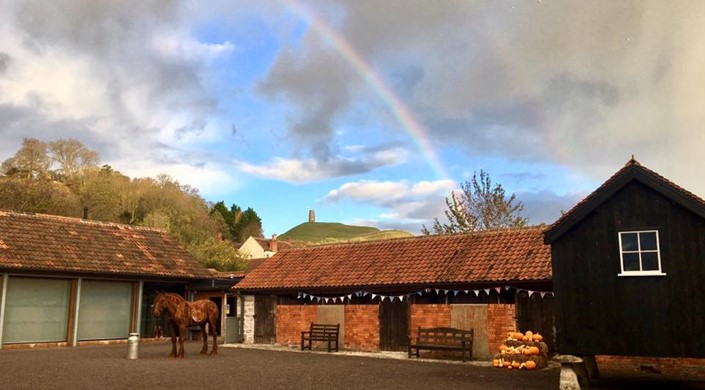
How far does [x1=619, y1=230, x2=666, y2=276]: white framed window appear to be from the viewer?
12.7 meters

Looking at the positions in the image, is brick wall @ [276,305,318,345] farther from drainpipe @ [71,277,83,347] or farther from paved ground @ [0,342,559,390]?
drainpipe @ [71,277,83,347]

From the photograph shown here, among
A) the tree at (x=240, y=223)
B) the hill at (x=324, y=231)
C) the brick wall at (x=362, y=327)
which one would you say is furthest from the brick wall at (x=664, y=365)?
the hill at (x=324, y=231)

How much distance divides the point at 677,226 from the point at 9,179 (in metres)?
43.4

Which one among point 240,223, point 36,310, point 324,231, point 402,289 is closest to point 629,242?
point 402,289

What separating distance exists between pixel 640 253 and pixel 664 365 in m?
4.79

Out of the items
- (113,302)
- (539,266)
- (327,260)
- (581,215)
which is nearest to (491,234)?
(539,266)

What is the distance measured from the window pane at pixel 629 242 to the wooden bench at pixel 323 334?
12061 millimetres

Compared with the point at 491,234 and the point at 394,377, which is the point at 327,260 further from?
the point at 394,377

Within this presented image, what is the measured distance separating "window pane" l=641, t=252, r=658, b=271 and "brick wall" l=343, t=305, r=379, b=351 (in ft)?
36.9

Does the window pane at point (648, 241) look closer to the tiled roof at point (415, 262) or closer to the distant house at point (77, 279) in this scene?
the tiled roof at point (415, 262)

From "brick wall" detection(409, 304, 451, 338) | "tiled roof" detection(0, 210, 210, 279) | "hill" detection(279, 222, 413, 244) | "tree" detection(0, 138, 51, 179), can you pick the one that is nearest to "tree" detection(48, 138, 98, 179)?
"tree" detection(0, 138, 51, 179)

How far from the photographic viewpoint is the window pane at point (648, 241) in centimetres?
1279

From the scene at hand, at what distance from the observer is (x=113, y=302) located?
26719 mm

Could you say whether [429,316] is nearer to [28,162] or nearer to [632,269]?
[632,269]
